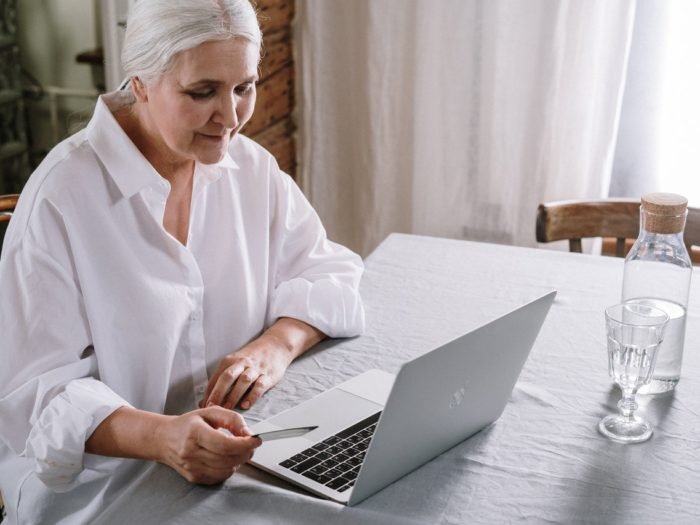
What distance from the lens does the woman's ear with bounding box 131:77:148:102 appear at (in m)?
1.36

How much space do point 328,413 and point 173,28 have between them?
56cm

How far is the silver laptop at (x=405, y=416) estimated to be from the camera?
999 mm

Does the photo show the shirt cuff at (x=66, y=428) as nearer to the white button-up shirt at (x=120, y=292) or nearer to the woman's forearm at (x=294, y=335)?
the white button-up shirt at (x=120, y=292)

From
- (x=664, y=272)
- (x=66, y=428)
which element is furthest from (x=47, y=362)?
(x=664, y=272)

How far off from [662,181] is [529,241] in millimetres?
442

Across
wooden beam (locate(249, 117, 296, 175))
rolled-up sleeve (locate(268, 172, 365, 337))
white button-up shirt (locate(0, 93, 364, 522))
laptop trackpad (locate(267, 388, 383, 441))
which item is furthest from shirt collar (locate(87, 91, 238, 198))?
wooden beam (locate(249, 117, 296, 175))

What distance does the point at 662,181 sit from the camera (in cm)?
282

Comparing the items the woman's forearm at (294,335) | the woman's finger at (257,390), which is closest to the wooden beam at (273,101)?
the woman's forearm at (294,335)

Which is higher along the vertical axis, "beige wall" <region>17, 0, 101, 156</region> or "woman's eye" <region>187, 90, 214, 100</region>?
"woman's eye" <region>187, 90, 214, 100</region>

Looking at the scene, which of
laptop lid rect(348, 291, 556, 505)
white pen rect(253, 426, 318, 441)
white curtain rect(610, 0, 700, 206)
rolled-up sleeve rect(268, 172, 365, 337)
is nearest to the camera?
laptop lid rect(348, 291, 556, 505)

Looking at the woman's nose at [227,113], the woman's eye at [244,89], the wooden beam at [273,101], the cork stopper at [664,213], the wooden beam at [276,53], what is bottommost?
the wooden beam at [273,101]

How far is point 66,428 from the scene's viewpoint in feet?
3.82

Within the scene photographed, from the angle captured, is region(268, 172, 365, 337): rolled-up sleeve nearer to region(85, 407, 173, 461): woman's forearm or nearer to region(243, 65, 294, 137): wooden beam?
region(85, 407, 173, 461): woman's forearm

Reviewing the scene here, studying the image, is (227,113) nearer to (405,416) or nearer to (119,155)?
(119,155)
